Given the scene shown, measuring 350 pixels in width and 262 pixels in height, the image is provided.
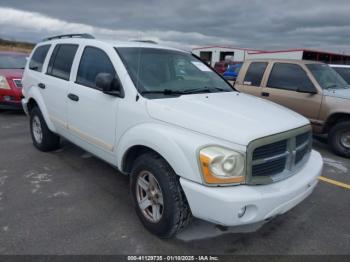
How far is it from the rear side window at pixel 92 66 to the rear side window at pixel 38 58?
56.4 inches

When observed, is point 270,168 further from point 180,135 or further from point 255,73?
point 255,73

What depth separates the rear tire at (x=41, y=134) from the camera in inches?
Answer: 197

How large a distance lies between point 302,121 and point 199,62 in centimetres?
173

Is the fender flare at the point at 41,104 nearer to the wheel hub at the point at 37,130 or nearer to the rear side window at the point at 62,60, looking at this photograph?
the wheel hub at the point at 37,130

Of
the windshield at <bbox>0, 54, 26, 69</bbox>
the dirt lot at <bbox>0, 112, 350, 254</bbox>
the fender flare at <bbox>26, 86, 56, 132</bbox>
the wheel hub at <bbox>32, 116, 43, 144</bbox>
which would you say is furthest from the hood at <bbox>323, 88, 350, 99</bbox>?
the windshield at <bbox>0, 54, 26, 69</bbox>

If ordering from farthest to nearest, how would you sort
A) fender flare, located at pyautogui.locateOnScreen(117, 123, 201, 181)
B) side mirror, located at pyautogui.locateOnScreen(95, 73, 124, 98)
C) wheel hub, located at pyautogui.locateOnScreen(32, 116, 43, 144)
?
wheel hub, located at pyautogui.locateOnScreen(32, 116, 43, 144) → side mirror, located at pyautogui.locateOnScreen(95, 73, 124, 98) → fender flare, located at pyautogui.locateOnScreen(117, 123, 201, 181)

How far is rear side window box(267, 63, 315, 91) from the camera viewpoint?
6078 mm

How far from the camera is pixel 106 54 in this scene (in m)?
3.52

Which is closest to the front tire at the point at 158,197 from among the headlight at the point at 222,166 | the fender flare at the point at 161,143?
the fender flare at the point at 161,143

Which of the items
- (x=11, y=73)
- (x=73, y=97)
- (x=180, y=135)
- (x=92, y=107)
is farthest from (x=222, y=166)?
(x=11, y=73)

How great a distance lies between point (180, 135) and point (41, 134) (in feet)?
11.4

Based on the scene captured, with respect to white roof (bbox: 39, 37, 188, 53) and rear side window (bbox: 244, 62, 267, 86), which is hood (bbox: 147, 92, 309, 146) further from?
rear side window (bbox: 244, 62, 267, 86)

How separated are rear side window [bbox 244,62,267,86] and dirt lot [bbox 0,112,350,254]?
2867mm

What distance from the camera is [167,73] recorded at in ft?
11.5
